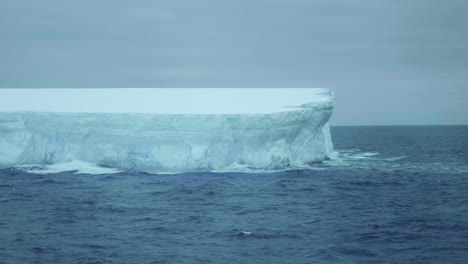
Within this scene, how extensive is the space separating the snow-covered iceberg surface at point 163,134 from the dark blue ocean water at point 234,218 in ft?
3.54

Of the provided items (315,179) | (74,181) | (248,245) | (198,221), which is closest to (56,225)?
(198,221)

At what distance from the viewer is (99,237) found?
11.5m

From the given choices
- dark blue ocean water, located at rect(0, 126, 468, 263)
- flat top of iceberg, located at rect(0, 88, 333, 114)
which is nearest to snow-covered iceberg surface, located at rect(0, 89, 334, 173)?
flat top of iceberg, located at rect(0, 88, 333, 114)

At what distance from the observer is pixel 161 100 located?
25500 mm

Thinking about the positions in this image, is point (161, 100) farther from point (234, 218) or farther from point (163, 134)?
point (234, 218)

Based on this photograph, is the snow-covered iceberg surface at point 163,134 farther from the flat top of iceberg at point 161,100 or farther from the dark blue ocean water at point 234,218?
the dark blue ocean water at point 234,218

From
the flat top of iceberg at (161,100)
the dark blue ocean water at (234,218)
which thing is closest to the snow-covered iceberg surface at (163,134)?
the flat top of iceberg at (161,100)

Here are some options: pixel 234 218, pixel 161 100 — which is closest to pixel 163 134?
pixel 161 100

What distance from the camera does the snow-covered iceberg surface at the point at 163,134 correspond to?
2097cm

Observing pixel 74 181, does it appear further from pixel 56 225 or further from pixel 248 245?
pixel 248 245

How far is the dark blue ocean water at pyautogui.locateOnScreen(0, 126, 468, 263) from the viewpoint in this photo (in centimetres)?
1022

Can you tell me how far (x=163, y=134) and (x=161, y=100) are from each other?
4696 mm

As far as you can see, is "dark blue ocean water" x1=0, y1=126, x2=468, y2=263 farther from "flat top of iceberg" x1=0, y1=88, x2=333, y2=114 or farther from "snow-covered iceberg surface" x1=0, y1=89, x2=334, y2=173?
"flat top of iceberg" x1=0, y1=88, x2=333, y2=114

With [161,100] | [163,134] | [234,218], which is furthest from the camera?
[161,100]
